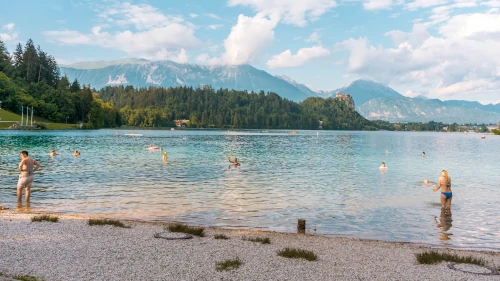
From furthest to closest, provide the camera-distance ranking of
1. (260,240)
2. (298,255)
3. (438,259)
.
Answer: (260,240), (438,259), (298,255)

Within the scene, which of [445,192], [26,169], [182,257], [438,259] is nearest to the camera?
[182,257]

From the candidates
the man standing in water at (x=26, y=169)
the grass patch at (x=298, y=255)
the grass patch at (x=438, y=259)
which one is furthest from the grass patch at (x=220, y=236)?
the man standing in water at (x=26, y=169)

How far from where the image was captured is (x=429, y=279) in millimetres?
12359

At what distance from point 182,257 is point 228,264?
180 cm

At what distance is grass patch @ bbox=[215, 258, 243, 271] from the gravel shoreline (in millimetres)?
176

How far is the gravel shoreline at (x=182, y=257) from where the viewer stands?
11961 millimetres

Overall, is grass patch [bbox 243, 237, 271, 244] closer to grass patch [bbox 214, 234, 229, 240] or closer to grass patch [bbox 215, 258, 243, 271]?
grass patch [bbox 214, 234, 229, 240]

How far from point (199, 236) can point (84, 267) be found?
6.13m

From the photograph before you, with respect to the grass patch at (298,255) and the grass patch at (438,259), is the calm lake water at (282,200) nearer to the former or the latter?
the grass patch at (438,259)

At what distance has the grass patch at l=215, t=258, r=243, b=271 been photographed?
1259 centimetres

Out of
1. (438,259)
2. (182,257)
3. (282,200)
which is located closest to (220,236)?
(182,257)

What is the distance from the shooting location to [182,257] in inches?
542

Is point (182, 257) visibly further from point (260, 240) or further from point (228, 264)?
point (260, 240)

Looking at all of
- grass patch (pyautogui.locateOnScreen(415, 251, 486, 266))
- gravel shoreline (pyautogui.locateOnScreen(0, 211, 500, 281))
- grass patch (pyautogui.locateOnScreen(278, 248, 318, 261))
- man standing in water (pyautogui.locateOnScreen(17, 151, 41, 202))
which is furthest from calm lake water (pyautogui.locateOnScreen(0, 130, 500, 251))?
grass patch (pyautogui.locateOnScreen(278, 248, 318, 261))
